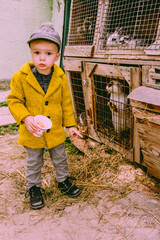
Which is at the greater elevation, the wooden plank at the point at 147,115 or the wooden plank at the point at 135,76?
the wooden plank at the point at 135,76

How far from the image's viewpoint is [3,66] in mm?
6914

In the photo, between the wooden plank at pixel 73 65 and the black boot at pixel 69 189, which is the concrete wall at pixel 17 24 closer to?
the wooden plank at pixel 73 65

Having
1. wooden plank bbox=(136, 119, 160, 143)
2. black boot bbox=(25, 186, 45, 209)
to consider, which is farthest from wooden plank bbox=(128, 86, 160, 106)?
black boot bbox=(25, 186, 45, 209)

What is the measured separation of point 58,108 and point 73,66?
4.36ft

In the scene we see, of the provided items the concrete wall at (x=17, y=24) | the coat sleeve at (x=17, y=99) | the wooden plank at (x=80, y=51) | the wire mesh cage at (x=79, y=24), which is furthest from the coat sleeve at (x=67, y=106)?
the concrete wall at (x=17, y=24)

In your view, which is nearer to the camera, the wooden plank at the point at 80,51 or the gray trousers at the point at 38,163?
the gray trousers at the point at 38,163

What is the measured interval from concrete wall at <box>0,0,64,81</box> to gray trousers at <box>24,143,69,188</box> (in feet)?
17.1

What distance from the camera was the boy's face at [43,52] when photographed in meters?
1.81

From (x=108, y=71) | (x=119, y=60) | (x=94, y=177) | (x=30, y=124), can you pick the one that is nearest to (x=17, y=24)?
(x=108, y=71)

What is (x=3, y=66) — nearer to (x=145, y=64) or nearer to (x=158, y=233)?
(x=145, y=64)

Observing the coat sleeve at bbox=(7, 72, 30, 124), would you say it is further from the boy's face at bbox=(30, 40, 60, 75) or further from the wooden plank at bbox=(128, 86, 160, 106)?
the wooden plank at bbox=(128, 86, 160, 106)

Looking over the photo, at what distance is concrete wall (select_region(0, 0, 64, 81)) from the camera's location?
6543 millimetres

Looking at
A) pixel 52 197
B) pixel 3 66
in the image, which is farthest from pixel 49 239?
pixel 3 66

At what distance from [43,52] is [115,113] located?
150 cm
